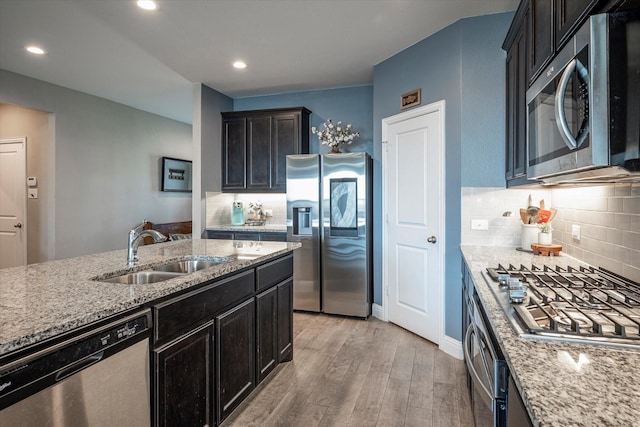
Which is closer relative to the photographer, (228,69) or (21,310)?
(21,310)

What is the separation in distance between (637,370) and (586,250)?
5.01ft

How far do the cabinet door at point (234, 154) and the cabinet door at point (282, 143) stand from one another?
1.48ft

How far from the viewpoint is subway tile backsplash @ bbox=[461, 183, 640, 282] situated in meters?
1.63

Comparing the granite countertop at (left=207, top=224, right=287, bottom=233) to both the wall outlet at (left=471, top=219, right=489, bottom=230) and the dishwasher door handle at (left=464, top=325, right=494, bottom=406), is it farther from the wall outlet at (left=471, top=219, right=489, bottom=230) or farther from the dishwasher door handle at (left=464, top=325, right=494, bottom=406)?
the dishwasher door handle at (left=464, top=325, right=494, bottom=406)

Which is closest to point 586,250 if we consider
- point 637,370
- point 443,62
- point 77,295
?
point 637,370

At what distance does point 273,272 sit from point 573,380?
1967mm

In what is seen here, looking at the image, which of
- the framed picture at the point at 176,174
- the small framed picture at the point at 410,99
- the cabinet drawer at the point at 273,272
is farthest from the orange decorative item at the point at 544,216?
the framed picture at the point at 176,174

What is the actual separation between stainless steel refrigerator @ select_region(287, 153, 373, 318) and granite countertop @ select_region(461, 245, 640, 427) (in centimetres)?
285

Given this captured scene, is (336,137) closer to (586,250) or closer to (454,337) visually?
(454,337)

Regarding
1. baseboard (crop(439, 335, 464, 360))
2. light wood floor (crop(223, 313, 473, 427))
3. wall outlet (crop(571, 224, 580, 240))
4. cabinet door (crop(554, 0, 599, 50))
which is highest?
cabinet door (crop(554, 0, 599, 50))

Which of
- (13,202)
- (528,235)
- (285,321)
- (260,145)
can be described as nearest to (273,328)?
(285,321)

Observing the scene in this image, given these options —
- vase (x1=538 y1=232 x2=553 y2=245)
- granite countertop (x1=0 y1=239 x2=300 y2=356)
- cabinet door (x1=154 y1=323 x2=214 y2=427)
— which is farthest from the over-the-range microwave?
cabinet door (x1=154 y1=323 x2=214 y2=427)

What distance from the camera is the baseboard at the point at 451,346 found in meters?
2.92

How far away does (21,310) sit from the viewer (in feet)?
3.87
